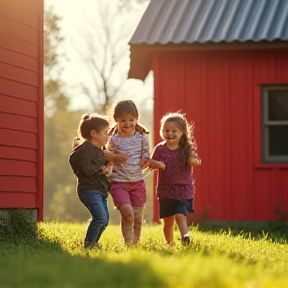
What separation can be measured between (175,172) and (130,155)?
0.66 metres

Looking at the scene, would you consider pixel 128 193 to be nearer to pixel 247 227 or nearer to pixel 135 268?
pixel 135 268

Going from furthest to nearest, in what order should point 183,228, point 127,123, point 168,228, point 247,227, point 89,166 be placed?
1. point 247,227
2. point 168,228
3. point 183,228
4. point 127,123
5. point 89,166

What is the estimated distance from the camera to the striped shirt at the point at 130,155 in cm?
796

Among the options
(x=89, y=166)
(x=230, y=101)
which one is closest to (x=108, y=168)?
(x=89, y=166)

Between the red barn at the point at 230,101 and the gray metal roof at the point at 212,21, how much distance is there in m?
0.02

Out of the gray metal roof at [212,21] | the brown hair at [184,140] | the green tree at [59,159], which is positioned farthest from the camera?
the green tree at [59,159]

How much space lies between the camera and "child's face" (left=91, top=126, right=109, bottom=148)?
7777 millimetres

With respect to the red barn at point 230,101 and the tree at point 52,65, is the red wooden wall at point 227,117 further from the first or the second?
the tree at point 52,65

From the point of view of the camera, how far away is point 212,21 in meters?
12.7

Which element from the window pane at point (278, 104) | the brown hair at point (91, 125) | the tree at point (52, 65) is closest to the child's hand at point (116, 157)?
the brown hair at point (91, 125)

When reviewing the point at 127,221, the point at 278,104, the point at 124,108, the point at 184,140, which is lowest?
the point at 127,221

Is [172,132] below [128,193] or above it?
above

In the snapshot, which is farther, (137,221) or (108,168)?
(137,221)

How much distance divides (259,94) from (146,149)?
4802 millimetres
